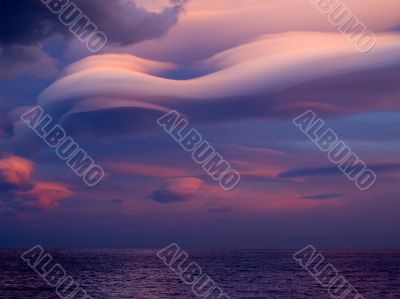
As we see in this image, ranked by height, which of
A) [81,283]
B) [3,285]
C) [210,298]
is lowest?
[3,285]

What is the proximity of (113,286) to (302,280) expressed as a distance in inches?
1171

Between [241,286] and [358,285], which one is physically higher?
[358,285]

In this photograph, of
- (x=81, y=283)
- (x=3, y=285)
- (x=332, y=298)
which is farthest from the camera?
(x=81, y=283)

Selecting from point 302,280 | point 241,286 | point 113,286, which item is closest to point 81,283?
point 113,286

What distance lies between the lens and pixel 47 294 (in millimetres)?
64625

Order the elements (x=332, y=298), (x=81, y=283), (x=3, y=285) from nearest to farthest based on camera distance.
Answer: (x=332, y=298)
(x=3, y=285)
(x=81, y=283)

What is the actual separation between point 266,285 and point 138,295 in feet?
70.7

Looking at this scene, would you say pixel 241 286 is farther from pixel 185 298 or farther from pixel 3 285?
pixel 3 285

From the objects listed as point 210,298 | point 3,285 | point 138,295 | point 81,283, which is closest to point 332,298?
point 210,298

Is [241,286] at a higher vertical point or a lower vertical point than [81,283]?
higher

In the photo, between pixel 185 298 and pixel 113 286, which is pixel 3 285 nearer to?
pixel 113 286

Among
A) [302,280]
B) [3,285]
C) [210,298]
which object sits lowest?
[3,285]

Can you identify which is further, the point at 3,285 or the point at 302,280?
the point at 302,280

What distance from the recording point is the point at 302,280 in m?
87.1
